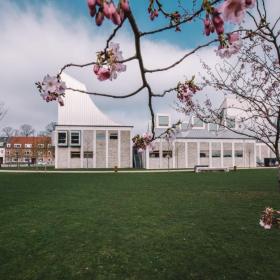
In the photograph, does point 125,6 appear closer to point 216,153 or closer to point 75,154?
point 75,154

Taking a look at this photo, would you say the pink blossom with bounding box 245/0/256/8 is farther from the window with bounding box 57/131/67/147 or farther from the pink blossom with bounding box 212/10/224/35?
the window with bounding box 57/131/67/147

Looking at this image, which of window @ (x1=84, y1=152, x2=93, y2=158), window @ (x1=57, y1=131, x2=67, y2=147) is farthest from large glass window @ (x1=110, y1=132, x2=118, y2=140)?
window @ (x1=57, y1=131, x2=67, y2=147)

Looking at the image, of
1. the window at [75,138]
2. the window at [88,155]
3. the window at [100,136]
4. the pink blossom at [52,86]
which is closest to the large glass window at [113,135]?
the window at [100,136]

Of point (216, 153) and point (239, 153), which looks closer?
point (216, 153)

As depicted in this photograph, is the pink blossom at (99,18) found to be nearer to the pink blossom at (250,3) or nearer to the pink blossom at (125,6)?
the pink blossom at (125,6)

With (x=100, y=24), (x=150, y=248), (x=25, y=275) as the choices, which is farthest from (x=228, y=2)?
(x=150, y=248)

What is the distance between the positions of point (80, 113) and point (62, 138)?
5280 mm

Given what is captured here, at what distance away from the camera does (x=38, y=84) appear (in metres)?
2.38

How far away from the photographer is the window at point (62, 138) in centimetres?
4731

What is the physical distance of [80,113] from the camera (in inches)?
1955

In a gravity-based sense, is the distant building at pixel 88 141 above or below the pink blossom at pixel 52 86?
above

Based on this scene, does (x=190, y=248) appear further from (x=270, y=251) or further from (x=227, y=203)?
(x=227, y=203)

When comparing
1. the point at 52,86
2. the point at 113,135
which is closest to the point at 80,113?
the point at 113,135

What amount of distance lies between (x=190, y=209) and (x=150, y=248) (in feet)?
13.6
